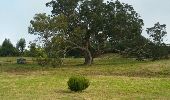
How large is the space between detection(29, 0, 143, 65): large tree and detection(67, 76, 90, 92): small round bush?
2784cm

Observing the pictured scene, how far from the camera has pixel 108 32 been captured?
55219 millimetres

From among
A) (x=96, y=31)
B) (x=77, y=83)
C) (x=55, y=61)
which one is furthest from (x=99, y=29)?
(x=77, y=83)

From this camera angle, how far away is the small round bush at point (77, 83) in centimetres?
2362

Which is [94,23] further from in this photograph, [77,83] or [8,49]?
[8,49]

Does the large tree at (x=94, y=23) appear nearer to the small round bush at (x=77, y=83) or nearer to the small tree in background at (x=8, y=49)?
the small round bush at (x=77, y=83)

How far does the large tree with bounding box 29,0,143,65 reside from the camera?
54.1m

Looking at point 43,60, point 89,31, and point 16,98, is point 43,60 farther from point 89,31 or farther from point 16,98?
point 16,98

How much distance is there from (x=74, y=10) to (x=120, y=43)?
280 inches

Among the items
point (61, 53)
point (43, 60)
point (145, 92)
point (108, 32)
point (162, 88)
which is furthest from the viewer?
point (108, 32)

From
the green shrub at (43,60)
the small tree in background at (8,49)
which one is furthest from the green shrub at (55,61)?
the small tree in background at (8,49)

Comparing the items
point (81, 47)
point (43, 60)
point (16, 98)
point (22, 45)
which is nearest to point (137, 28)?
point (81, 47)

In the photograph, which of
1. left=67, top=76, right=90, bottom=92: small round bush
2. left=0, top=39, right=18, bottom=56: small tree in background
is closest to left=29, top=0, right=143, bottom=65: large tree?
left=67, top=76, right=90, bottom=92: small round bush

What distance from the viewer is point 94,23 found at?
5431 cm

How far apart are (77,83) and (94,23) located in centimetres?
3101
